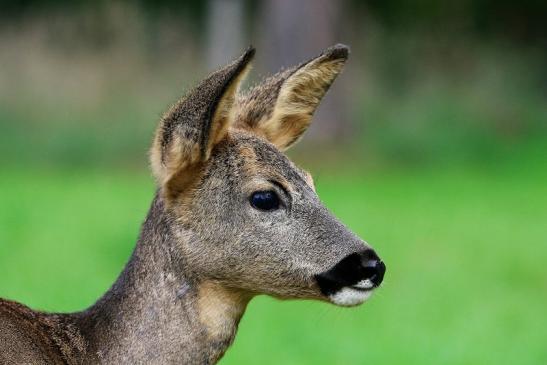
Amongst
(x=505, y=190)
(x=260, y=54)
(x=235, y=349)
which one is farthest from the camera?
(x=260, y=54)

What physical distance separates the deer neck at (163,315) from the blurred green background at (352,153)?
145 inches

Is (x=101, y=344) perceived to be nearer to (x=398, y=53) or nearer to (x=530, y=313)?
(x=530, y=313)

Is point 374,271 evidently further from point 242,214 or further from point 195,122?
point 195,122

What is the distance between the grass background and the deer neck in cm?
271

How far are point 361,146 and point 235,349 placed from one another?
931 cm

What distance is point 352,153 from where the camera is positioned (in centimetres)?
1772

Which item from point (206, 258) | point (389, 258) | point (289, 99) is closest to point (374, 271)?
point (206, 258)

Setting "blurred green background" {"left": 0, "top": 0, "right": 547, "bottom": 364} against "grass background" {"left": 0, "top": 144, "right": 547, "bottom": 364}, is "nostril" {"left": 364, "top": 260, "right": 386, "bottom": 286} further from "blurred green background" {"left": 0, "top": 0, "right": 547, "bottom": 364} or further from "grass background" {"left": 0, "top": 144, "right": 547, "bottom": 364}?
"blurred green background" {"left": 0, "top": 0, "right": 547, "bottom": 364}

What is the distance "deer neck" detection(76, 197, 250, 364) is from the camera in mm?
Result: 4898

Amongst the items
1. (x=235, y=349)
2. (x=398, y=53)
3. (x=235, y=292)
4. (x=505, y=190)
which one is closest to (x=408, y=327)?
(x=235, y=349)

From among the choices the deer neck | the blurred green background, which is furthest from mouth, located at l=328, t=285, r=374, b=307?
the blurred green background

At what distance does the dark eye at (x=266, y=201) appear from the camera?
506 centimetres

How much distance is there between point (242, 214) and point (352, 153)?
1272 centimetres

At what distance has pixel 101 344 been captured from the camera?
4.99 m
